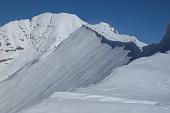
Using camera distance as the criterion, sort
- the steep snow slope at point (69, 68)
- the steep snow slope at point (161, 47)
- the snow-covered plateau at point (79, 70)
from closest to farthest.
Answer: the snow-covered plateau at point (79, 70)
the steep snow slope at point (161, 47)
the steep snow slope at point (69, 68)

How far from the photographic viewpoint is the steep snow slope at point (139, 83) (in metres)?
21.4

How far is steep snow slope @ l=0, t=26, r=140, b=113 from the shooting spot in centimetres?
5775

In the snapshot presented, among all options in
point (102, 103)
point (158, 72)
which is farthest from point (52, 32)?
point (102, 103)

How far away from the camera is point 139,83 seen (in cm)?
2500

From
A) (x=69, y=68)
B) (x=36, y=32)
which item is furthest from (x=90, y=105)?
(x=36, y=32)

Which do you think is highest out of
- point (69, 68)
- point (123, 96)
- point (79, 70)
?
point (69, 68)

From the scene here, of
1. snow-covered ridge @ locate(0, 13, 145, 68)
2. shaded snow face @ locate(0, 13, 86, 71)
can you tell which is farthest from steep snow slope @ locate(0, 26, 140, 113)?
shaded snow face @ locate(0, 13, 86, 71)

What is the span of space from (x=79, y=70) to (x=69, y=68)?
202 inches

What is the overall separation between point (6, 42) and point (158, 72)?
14938 centimetres

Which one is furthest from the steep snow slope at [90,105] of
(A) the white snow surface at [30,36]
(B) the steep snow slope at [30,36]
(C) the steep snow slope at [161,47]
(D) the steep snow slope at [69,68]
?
(B) the steep snow slope at [30,36]

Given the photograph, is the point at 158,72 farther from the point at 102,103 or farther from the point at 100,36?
the point at 100,36

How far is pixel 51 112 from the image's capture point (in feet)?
49.4

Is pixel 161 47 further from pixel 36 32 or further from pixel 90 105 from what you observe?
pixel 36 32

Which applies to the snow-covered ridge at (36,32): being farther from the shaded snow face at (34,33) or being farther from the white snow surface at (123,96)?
the white snow surface at (123,96)
